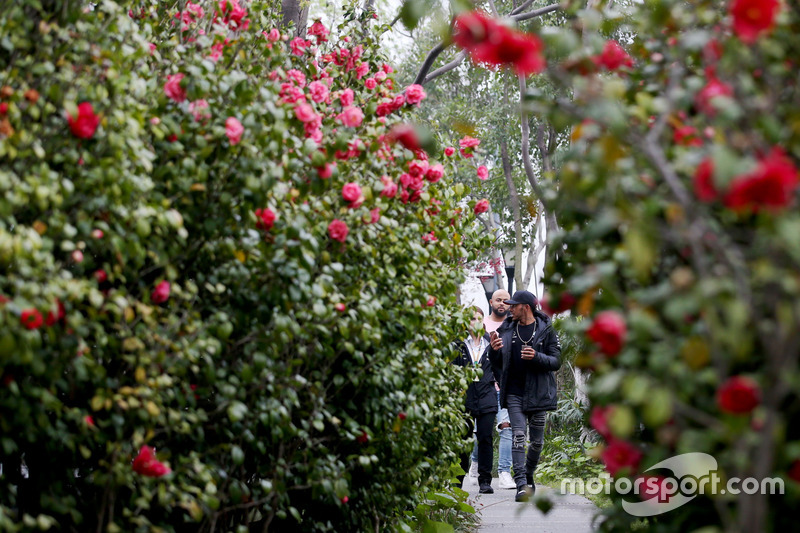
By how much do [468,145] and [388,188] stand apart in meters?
1.84

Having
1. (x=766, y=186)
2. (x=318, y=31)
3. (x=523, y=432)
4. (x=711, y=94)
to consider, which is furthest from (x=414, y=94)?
(x=523, y=432)

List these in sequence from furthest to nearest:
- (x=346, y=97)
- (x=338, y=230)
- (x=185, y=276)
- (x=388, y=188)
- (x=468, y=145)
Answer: (x=468, y=145) < (x=346, y=97) < (x=388, y=188) < (x=338, y=230) < (x=185, y=276)

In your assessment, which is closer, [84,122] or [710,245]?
[710,245]

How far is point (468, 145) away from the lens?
5.38 meters

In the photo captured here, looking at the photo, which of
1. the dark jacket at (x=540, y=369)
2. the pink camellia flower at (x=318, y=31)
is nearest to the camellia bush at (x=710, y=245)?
the pink camellia flower at (x=318, y=31)

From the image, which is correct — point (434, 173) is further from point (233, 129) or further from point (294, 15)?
point (294, 15)

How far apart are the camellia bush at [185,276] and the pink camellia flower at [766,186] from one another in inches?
34.2

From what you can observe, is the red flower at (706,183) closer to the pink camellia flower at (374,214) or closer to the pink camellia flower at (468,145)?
the pink camellia flower at (374,214)

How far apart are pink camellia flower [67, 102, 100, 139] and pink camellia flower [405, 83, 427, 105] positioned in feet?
7.44

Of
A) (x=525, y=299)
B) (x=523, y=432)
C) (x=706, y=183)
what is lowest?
(x=706, y=183)

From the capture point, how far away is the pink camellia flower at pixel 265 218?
9.41 ft

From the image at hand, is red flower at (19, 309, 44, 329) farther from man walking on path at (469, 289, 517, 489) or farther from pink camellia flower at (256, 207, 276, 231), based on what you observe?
man walking on path at (469, 289, 517, 489)

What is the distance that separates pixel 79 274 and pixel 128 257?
230 mm

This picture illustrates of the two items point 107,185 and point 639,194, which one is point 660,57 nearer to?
point 639,194
